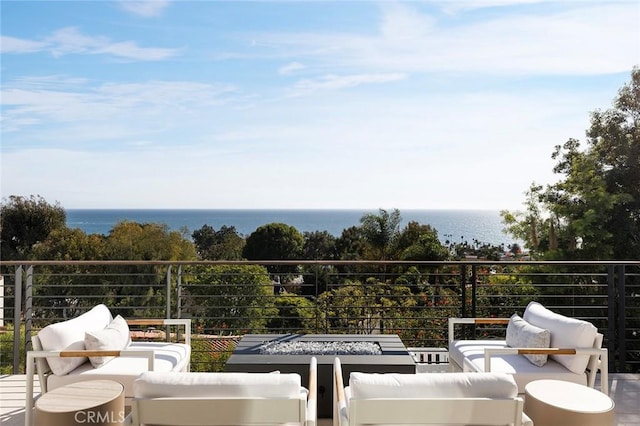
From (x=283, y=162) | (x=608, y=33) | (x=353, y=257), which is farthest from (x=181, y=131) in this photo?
(x=608, y=33)

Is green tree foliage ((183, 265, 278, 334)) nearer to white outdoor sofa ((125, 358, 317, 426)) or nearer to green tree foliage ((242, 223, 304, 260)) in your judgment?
white outdoor sofa ((125, 358, 317, 426))

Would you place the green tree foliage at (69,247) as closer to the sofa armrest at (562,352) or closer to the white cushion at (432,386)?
the sofa armrest at (562,352)

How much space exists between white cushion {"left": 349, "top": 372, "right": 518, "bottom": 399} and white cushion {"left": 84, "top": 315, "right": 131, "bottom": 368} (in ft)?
6.89

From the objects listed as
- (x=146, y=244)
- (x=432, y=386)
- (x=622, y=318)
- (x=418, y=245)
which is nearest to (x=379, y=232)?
(x=418, y=245)

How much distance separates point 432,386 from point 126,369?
2.23m

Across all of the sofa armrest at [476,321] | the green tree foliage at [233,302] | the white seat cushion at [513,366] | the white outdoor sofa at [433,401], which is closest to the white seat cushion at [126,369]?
the white outdoor sofa at [433,401]

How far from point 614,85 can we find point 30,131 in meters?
22.6

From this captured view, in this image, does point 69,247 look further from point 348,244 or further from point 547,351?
point 547,351

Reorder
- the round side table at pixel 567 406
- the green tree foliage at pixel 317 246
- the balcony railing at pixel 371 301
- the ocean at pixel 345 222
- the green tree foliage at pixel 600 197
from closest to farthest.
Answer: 1. the round side table at pixel 567 406
2. the balcony railing at pixel 371 301
3. the green tree foliage at pixel 600 197
4. the green tree foliage at pixel 317 246
5. the ocean at pixel 345 222

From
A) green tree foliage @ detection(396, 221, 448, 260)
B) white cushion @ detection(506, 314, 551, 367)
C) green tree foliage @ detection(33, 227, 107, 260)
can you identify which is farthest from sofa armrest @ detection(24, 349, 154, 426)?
green tree foliage @ detection(33, 227, 107, 260)

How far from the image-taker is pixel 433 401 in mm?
2439

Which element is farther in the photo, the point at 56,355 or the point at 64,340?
the point at 64,340

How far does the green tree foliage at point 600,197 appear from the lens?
13.8 metres

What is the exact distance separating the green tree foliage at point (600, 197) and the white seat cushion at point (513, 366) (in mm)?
10859
